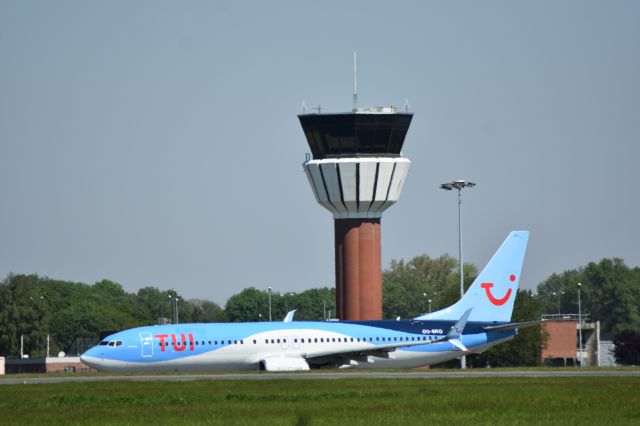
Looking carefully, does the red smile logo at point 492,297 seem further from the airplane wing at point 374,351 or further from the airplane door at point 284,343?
the airplane door at point 284,343

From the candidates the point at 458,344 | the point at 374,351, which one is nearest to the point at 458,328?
the point at 458,344

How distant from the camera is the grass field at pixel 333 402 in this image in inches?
1939

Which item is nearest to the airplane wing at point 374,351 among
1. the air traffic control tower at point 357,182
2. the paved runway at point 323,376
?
the paved runway at point 323,376

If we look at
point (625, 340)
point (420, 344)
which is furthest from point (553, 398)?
point (625, 340)

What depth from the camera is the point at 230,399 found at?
189ft

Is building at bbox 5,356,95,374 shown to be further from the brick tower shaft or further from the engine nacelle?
the engine nacelle

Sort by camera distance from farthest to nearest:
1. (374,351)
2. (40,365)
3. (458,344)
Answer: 1. (40,365)
2. (458,344)
3. (374,351)

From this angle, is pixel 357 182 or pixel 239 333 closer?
pixel 239 333

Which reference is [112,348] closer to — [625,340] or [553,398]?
[553,398]

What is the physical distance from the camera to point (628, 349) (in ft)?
441

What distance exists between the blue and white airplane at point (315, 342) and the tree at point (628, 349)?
45.9 meters

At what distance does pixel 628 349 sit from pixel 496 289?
47.5 m

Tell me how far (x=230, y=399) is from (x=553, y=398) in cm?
1308

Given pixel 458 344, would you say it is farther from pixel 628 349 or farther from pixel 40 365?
pixel 628 349
